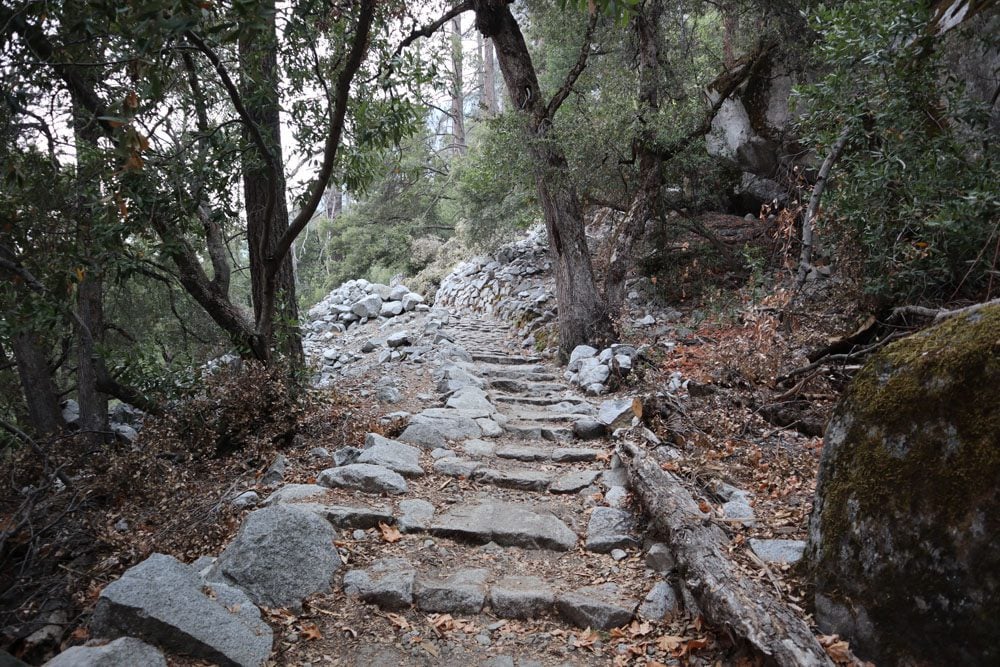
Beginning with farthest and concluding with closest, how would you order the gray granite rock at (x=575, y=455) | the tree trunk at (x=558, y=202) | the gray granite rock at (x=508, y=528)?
the tree trunk at (x=558, y=202) → the gray granite rock at (x=575, y=455) → the gray granite rock at (x=508, y=528)

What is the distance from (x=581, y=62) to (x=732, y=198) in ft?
16.2

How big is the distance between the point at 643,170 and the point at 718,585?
7111 millimetres

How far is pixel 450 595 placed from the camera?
3.25 meters

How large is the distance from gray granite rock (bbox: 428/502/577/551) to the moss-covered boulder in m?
1.61

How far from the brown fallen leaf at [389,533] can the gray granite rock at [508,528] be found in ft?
0.72

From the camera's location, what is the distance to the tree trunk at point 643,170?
8.52m

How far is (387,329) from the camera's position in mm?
12219

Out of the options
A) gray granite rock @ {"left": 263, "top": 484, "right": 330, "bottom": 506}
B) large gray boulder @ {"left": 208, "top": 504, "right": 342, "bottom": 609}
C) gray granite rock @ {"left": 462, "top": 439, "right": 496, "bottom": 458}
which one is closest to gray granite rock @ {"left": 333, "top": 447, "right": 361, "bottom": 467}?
gray granite rock @ {"left": 263, "top": 484, "right": 330, "bottom": 506}

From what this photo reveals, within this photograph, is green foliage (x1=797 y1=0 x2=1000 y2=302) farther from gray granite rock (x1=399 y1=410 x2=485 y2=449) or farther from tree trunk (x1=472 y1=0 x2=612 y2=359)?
gray granite rock (x1=399 y1=410 x2=485 y2=449)

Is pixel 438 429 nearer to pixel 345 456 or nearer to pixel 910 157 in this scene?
pixel 345 456

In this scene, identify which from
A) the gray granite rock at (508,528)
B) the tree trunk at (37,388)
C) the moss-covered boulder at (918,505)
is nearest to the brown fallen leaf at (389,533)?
the gray granite rock at (508,528)

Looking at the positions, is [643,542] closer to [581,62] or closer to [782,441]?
[782,441]

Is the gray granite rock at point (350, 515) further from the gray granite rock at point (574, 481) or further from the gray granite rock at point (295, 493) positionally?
the gray granite rock at point (574, 481)

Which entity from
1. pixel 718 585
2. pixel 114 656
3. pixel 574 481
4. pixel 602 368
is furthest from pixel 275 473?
pixel 602 368
